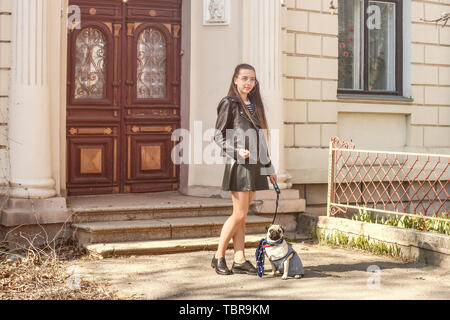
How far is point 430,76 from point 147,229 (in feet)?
19.3

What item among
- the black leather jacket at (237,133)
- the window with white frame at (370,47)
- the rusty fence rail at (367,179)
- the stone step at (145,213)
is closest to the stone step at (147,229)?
the stone step at (145,213)

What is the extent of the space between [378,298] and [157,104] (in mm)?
4982

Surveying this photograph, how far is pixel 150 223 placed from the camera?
795cm

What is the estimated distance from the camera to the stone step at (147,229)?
766cm

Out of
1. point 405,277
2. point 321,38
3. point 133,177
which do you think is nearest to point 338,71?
point 321,38

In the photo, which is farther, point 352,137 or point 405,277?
point 352,137

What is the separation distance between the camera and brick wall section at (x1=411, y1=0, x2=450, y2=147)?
1107cm

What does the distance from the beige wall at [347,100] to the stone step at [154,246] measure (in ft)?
7.82

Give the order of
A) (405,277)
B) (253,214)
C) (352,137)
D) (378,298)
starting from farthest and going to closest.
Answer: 1. (352,137)
2. (253,214)
3. (405,277)
4. (378,298)

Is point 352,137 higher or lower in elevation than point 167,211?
higher

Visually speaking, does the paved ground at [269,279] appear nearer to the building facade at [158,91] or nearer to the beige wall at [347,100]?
the building facade at [158,91]

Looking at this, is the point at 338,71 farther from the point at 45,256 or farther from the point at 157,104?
the point at 45,256

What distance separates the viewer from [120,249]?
287 inches

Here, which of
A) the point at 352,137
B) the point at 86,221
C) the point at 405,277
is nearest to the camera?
the point at 405,277
